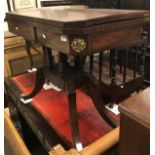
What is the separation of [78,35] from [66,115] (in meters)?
0.67

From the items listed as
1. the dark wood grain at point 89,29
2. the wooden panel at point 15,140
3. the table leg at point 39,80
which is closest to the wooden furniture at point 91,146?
the wooden panel at point 15,140

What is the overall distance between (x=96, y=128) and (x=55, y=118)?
294 millimetres

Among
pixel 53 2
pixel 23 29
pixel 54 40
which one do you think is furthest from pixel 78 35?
pixel 53 2

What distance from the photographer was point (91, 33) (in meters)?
0.91

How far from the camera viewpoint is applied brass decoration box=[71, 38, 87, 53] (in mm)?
895

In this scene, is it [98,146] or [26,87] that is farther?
[26,87]

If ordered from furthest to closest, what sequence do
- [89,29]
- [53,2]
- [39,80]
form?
[53,2]
[39,80]
[89,29]

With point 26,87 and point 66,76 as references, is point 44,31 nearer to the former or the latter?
point 66,76

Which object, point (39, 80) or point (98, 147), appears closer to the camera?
point (98, 147)

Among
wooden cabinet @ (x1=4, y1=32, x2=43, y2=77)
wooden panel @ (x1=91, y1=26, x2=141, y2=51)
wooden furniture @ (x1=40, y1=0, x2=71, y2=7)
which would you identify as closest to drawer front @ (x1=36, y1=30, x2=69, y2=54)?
wooden panel @ (x1=91, y1=26, x2=141, y2=51)

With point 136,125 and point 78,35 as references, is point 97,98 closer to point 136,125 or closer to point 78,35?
point 78,35

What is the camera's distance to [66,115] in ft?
4.51

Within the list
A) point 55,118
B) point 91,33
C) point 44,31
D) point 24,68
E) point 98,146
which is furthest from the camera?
point 24,68

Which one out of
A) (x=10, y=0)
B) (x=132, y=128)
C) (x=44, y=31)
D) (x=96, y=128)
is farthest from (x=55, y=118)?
(x=10, y=0)
